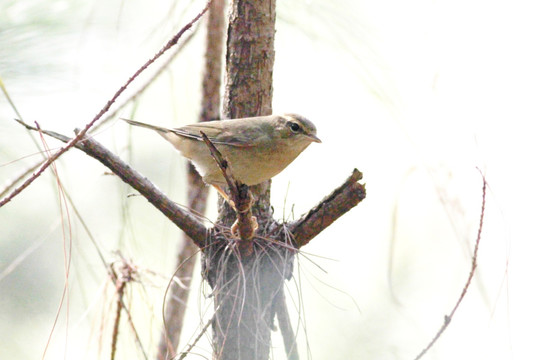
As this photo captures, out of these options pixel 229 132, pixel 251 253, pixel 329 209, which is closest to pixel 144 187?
pixel 251 253

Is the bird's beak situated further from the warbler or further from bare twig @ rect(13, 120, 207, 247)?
bare twig @ rect(13, 120, 207, 247)

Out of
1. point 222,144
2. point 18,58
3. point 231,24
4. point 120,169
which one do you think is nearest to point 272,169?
point 222,144

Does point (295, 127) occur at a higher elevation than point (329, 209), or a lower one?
higher

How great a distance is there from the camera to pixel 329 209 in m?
2.23

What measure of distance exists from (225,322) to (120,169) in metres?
0.71

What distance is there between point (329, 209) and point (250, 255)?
0.36 meters

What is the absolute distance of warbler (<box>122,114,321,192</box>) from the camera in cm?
288

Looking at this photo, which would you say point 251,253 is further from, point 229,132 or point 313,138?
point 313,138

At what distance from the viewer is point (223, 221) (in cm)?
273

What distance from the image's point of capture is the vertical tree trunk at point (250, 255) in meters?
2.33

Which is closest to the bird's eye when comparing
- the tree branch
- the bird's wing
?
the bird's wing

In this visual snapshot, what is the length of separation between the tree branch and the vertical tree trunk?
3.2 inches

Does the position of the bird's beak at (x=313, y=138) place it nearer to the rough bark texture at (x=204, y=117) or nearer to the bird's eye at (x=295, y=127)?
the bird's eye at (x=295, y=127)

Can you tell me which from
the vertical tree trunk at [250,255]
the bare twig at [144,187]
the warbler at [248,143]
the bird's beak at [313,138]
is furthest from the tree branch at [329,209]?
the bird's beak at [313,138]
